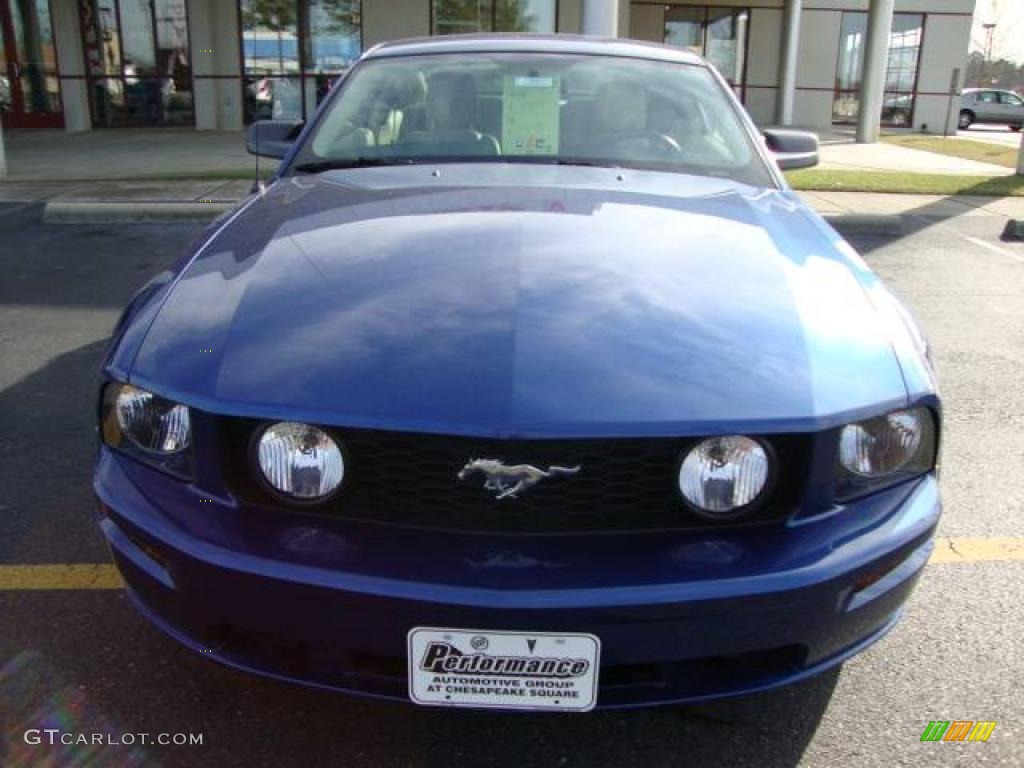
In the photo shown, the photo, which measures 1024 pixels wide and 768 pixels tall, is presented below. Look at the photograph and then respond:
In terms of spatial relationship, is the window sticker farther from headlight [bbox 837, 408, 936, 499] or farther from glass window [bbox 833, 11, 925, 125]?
glass window [bbox 833, 11, 925, 125]

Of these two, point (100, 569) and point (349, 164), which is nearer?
point (100, 569)

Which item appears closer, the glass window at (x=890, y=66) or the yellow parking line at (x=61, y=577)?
the yellow parking line at (x=61, y=577)

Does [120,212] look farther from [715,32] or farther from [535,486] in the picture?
[715,32]

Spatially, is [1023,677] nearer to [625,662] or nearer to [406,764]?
[625,662]

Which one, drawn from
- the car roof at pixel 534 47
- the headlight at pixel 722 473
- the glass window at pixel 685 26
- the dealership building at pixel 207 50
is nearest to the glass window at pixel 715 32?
the glass window at pixel 685 26

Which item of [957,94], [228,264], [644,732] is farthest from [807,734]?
[957,94]

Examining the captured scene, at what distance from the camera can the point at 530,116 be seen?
10.7 ft

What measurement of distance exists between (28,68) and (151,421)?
20.6 metres

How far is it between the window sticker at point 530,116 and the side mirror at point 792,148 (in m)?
1.14

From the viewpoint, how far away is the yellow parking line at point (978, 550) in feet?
9.57

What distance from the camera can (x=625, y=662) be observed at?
1713 mm

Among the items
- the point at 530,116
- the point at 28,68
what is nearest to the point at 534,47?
the point at 530,116

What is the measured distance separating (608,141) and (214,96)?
18337 millimetres

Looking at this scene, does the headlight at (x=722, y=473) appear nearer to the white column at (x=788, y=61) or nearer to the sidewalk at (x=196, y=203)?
the sidewalk at (x=196, y=203)
